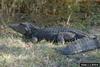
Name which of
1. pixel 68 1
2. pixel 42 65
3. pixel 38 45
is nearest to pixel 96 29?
pixel 68 1

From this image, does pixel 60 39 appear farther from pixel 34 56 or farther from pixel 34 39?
pixel 34 56

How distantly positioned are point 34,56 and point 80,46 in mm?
1088

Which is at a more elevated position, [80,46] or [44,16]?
[44,16]

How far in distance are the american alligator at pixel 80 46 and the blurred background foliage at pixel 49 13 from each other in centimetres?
192

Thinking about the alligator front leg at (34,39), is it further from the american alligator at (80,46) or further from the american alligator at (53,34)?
the american alligator at (80,46)

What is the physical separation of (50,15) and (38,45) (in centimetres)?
266

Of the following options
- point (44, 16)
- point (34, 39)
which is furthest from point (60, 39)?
point (44, 16)

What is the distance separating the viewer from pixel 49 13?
31.0ft

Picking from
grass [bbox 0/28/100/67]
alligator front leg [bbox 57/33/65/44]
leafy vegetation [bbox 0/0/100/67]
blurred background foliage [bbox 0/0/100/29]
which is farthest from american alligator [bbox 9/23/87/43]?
blurred background foliage [bbox 0/0/100/29]

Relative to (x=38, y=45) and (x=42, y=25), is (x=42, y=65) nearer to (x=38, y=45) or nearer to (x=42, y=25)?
(x=38, y=45)

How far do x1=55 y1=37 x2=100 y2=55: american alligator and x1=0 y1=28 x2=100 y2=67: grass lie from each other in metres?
0.12

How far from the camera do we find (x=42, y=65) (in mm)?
5750

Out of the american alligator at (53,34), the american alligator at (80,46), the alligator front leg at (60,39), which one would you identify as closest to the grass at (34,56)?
the american alligator at (80,46)

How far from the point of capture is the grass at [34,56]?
577 centimetres
